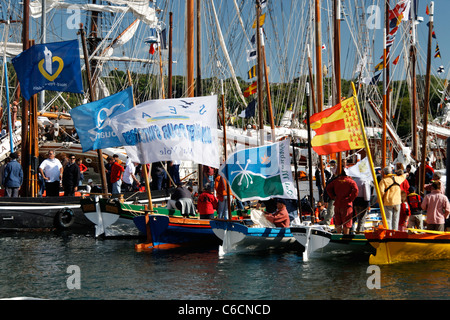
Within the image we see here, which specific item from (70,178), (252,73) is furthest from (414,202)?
(70,178)

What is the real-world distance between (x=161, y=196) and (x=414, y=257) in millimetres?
11879

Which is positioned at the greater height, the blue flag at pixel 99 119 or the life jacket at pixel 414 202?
the blue flag at pixel 99 119

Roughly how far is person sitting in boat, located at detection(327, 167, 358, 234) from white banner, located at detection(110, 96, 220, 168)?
3.27m

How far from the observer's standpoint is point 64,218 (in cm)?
2375

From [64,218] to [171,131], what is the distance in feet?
25.5

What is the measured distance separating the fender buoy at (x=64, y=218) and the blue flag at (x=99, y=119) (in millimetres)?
5194

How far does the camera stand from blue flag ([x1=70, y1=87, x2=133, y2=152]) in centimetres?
1892

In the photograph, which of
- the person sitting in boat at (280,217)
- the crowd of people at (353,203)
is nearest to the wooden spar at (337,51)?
the crowd of people at (353,203)

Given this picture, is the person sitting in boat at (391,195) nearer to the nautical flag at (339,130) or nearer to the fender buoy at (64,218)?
the nautical flag at (339,130)

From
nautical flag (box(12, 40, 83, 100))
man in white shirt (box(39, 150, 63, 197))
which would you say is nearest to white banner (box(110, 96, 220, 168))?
nautical flag (box(12, 40, 83, 100))

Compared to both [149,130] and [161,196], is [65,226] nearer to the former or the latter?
[161,196]

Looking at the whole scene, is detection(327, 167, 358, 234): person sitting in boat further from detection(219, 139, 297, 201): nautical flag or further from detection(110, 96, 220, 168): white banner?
detection(110, 96, 220, 168): white banner

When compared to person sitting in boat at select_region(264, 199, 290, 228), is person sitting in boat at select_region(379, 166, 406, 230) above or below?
above

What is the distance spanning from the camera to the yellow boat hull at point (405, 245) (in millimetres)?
15344
